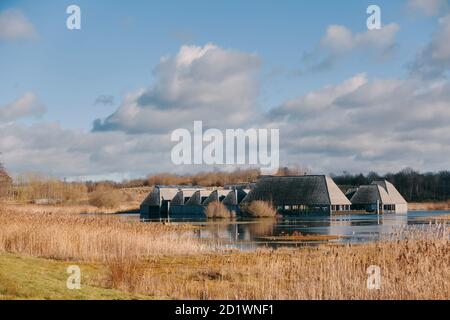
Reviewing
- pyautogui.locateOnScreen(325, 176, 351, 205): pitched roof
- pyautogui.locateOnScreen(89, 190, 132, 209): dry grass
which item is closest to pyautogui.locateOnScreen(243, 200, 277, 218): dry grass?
pyautogui.locateOnScreen(325, 176, 351, 205): pitched roof

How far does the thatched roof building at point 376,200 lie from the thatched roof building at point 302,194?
12.1ft

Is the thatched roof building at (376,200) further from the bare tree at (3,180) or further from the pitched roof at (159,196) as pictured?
the bare tree at (3,180)

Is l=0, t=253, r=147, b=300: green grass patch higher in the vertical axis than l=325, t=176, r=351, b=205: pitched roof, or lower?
lower

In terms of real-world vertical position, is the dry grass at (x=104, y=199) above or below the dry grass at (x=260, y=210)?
above

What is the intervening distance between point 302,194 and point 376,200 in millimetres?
10213

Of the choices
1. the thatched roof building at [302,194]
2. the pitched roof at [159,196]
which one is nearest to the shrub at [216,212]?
the thatched roof building at [302,194]

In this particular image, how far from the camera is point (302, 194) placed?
72750 mm

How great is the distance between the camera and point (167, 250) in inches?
974

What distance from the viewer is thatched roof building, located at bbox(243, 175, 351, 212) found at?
71062 millimetres

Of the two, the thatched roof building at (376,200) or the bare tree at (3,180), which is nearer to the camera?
the bare tree at (3,180)

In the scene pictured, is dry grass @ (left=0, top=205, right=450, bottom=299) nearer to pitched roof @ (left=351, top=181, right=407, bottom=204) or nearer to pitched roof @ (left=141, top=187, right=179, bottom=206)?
pitched roof @ (left=351, top=181, right=407, bottom=204)

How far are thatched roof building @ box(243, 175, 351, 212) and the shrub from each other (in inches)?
235

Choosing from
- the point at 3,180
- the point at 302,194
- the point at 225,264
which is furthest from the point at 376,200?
the point at 225,264

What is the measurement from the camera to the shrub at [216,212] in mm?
68875
